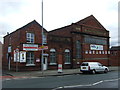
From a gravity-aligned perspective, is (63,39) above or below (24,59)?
above

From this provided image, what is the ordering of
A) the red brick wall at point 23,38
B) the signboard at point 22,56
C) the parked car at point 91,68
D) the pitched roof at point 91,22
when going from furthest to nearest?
the pitched roof at point 91,22 < the red brick wall at point 23,38 < the signboard at point 22,56 < the parked car at point 91,68

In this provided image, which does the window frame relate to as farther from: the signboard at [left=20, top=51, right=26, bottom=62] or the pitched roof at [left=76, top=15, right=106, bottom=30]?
the signboard at [left=20, top=51, right=26, bottom=62]

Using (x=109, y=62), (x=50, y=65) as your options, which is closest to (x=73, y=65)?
(x=50, y=65)

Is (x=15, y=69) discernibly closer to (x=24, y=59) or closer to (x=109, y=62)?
(x=24, y=59)

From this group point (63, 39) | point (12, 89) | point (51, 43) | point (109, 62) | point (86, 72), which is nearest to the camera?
point (12, 89)

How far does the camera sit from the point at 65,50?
27562 millimetres

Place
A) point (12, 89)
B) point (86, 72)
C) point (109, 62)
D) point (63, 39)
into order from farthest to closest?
point (109, 62) → point (63, 39) → point (86, 72) → point (12, 89)

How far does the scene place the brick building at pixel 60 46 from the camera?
23047mm

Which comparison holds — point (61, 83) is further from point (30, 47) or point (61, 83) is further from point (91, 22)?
point (91, 22)

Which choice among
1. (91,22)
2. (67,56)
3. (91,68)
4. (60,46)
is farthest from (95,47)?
(91,68)

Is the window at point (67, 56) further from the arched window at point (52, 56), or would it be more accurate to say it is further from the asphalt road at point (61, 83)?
the asphalt road at point (61, 83)

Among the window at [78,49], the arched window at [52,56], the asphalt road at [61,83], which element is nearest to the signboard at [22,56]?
the arched window at [52,56]

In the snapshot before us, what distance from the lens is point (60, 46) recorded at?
26797mm

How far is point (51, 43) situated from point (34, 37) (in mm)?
3130
